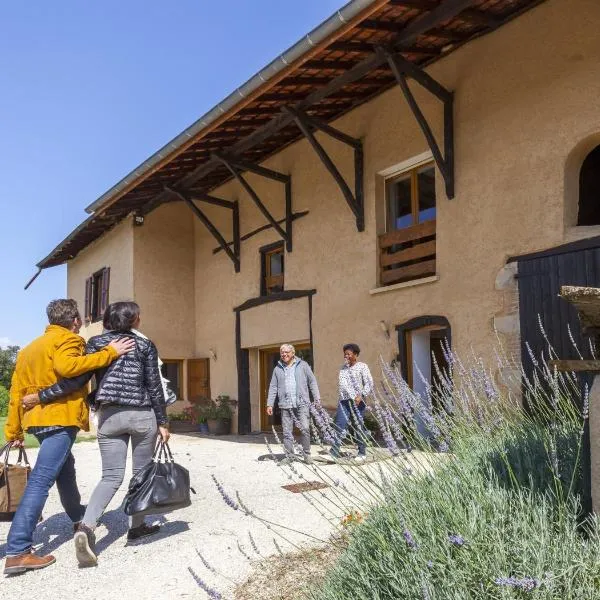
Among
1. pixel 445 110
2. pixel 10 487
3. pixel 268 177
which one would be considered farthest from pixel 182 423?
pixel 10 487

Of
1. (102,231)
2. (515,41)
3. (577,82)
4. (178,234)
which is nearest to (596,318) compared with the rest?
(577,82)

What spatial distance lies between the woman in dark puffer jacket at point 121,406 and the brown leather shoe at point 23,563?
237mm

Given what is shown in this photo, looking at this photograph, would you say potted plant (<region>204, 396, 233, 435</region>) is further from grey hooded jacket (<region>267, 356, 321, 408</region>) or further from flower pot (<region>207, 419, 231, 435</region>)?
grey hooded jacket (<region>267, 356, 321, 408</region>)

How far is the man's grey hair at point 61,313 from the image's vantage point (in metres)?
4.79

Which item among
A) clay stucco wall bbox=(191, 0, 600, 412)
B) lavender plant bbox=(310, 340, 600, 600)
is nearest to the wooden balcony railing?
clay stucco wall bbox=(191, 0, 600, 412)

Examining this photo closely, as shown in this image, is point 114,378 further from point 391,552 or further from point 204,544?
point 391,552

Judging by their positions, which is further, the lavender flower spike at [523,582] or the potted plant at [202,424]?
the potted plant at [202,424]

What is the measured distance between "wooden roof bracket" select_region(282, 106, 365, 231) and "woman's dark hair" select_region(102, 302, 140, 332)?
21.5 ft

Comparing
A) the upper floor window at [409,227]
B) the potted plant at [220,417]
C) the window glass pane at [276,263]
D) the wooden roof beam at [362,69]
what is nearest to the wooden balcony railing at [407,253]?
the upper floor window at [409,227]

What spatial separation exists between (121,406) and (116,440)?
8.9 inches

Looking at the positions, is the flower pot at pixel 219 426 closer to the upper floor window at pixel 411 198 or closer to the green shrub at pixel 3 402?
the upper floor window at pixel 411 198

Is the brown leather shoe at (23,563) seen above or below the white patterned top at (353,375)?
below

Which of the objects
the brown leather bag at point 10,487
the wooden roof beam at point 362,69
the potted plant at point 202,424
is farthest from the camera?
the potted plant at point 202,424

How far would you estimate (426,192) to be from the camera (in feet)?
34.5
